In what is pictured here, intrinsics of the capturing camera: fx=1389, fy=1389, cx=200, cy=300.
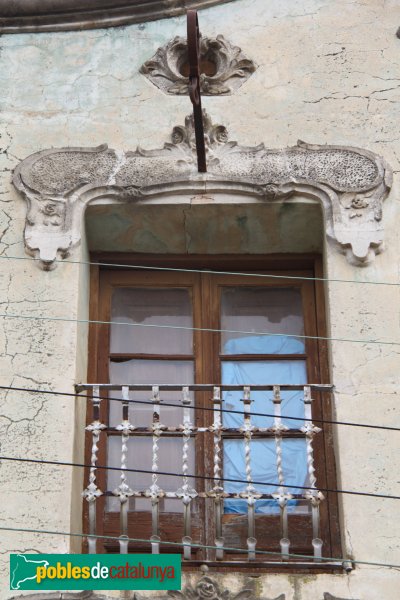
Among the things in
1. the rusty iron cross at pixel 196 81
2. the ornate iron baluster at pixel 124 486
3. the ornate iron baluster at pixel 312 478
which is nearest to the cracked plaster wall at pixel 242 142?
the ornate iron baluster at pixel 312 478

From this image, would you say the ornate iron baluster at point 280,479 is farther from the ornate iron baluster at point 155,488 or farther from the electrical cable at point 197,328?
the ornate iron baluster at point 155,488

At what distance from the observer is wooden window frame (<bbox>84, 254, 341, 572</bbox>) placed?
24.2ft

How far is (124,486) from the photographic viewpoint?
23.1 feet


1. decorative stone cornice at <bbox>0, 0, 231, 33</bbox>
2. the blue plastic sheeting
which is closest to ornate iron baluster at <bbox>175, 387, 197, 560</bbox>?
the blue plastic sheeting

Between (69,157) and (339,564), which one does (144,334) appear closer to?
(69,157)

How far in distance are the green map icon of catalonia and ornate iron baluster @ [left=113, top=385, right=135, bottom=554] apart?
409 millimetres

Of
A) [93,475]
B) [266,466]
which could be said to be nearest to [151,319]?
[266,466]

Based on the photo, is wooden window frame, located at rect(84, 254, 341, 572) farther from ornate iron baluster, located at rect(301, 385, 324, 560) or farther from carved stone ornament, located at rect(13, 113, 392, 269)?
carved stone ornament, located at rect(13, 113, 392, 269)

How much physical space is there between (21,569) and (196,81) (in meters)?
2.70

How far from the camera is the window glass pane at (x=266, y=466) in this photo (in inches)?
295

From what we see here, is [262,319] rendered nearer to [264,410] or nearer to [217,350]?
[217,350]

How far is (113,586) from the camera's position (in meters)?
6.75

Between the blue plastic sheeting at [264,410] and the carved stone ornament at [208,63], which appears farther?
the carved stone ornament at [208,63]

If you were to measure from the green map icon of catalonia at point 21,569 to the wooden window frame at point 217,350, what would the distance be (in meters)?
0.59
